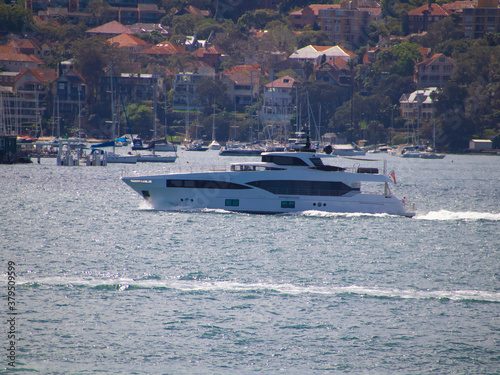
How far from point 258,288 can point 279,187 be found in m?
15.4

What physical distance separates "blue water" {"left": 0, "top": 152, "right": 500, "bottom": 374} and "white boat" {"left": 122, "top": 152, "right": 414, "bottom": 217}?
707 millimetres

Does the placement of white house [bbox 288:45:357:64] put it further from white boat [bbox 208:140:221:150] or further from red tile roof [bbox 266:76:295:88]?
white boat [bbox 208:140:221:150]

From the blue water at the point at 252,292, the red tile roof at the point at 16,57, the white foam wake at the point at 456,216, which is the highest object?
the red tile roof at the point at 16,57

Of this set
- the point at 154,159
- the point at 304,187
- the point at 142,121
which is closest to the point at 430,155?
the point at 154,159

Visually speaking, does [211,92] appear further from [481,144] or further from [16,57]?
[481,144]

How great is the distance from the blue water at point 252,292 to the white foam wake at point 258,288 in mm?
76

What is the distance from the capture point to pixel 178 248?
125ft

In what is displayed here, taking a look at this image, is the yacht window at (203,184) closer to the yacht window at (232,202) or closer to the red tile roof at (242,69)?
the yacht window at (232,202)

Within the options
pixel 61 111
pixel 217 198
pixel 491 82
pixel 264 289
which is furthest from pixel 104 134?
pixel 264 289

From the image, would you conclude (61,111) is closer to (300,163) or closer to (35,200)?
(35,200)

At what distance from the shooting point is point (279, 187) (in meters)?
45.2

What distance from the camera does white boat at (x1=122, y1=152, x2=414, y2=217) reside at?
1772 inches

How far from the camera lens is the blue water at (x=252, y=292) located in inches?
906

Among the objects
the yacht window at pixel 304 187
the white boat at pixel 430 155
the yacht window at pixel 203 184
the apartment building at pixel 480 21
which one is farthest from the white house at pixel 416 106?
the yacht window at pixel 203 184
